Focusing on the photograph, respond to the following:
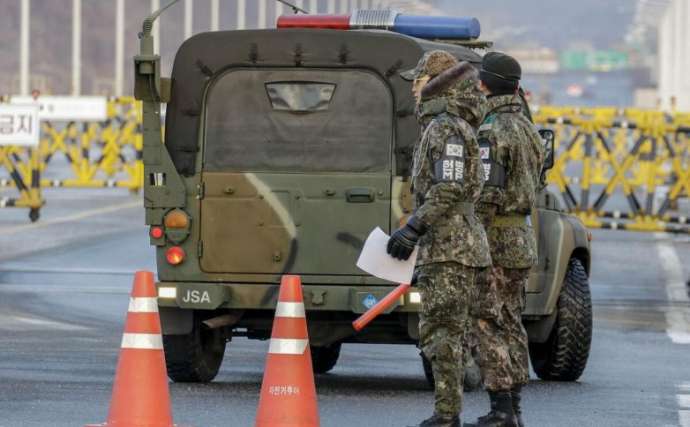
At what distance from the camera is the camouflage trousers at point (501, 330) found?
957cm

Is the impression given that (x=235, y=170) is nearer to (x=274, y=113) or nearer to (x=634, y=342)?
(x=274, y=113)

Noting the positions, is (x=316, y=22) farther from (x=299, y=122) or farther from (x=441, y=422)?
(x=441, y=422)

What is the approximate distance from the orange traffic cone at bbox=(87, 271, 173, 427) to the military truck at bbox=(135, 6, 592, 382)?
8.21 ft

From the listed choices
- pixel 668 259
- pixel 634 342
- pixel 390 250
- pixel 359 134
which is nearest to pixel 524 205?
pixel 390 250

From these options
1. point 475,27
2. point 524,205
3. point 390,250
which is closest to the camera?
point 390,250

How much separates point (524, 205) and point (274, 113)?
2379mm

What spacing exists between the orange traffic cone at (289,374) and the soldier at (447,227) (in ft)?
1.70

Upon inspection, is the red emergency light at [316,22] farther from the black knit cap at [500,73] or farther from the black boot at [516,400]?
the black boot at [516,400]

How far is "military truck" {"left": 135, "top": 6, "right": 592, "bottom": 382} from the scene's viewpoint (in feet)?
37.8

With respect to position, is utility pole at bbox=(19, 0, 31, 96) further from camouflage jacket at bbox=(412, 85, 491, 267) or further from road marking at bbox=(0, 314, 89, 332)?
camouflage jacket at bbox=(412, 85, 491, 267)

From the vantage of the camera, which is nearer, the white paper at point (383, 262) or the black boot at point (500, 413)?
the white paper at point (383, 262)

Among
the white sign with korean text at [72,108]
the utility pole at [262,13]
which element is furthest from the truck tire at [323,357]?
the utility pole at [262,13]

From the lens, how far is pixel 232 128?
11727 millimetres

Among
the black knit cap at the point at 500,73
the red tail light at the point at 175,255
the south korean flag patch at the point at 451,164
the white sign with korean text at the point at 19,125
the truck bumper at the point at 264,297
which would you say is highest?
the black knit cap at the point at 500,73
